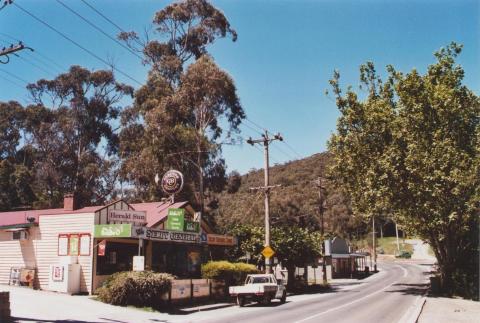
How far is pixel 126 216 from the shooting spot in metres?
27.5

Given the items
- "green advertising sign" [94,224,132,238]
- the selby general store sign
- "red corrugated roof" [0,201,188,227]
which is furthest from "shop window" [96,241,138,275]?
the selby general store sign

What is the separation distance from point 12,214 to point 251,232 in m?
17.2

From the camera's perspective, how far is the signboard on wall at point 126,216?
2695cm

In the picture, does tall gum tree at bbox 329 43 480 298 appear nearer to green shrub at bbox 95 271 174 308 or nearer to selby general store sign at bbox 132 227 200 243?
selby general store sign at bbox 132 227 200 243

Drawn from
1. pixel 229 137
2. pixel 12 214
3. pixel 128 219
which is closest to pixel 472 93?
pixel 229 137

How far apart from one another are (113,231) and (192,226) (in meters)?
5.35

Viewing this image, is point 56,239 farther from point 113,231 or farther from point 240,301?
point 240,301

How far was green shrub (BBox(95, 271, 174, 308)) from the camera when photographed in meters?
22.0

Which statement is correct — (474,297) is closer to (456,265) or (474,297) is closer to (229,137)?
(456,265)

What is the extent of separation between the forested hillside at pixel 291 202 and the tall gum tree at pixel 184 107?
4413 millimetres

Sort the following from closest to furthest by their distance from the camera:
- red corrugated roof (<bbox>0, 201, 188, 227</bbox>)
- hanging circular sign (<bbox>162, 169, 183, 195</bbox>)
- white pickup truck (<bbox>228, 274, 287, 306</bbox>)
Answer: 1. white pickup truck (<bbox>228, 274, 287, 306</bbox>)
2. red corrugated roof (<bbox>0, 201, 188, 227</bbox>)
3. hanging circular sign (<bbox>162, 169, 183, 195</bbox>)

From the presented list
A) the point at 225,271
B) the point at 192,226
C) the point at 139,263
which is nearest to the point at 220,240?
the point at 225,271

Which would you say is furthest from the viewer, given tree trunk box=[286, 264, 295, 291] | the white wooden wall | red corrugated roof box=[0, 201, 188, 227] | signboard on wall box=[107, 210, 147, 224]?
tree trunk box=[286, 264, 295, 291]

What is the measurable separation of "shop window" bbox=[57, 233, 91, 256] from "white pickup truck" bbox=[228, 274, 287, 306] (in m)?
7.97
